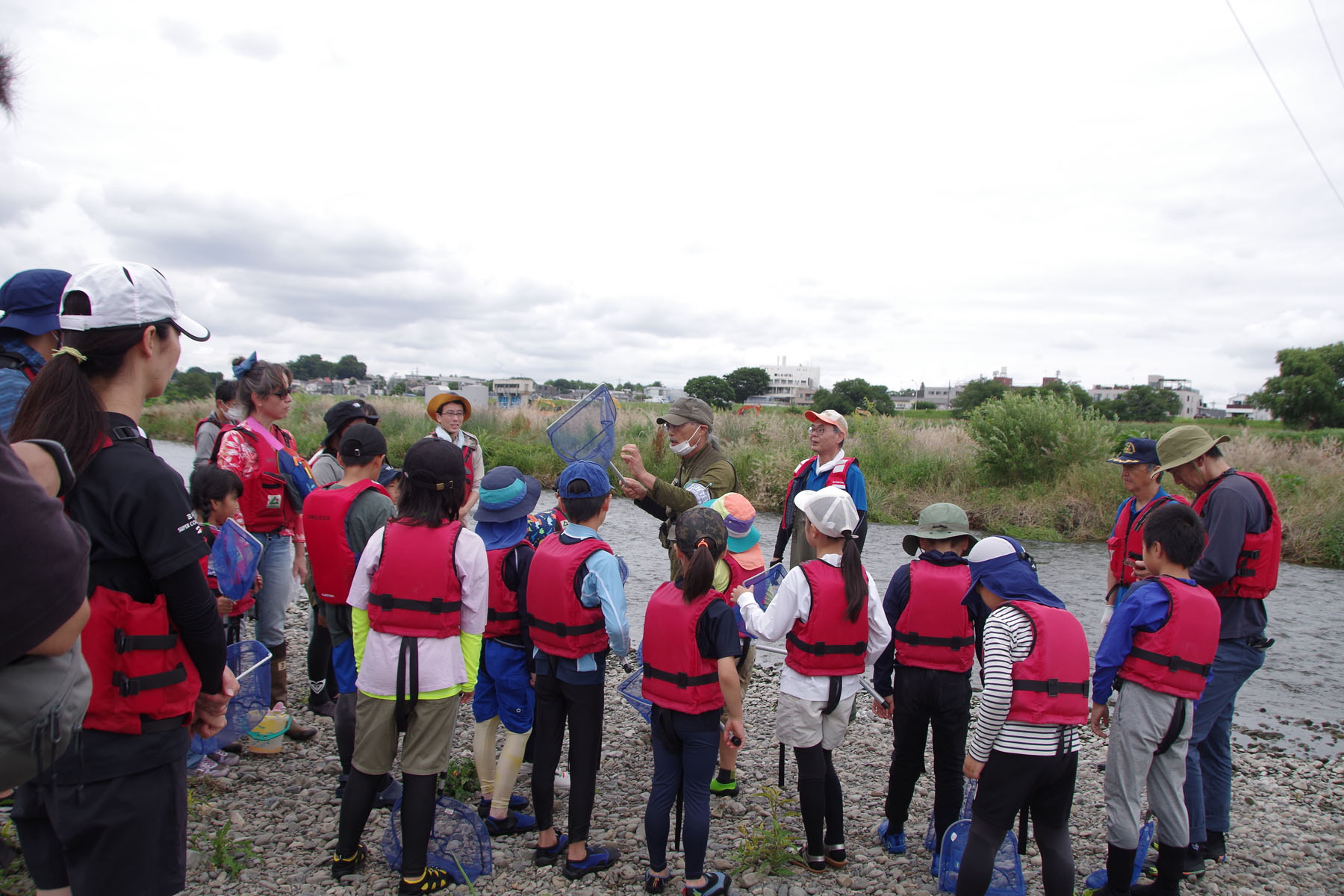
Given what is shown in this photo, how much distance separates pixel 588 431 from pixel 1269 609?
1142cm

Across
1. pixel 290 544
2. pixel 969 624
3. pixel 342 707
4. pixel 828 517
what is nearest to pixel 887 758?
pixel 969 624

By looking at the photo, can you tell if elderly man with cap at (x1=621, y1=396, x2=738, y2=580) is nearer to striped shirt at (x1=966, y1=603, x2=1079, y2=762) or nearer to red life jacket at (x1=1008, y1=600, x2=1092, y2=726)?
striped shirt at (x1=966, y1=603, x2=1079, y2=762)

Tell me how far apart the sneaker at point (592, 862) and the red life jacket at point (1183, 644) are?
8.81ft

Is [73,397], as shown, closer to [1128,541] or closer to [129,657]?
[129,657]

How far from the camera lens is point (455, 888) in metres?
3.27

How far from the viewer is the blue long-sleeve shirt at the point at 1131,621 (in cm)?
318

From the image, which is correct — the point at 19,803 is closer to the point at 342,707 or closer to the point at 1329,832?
the point at 342,707

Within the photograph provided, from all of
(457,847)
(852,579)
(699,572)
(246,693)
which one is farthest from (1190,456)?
(246,693)

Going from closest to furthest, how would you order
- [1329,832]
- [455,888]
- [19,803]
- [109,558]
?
1. [109,558]
2. [19,803]
3. [455,888]
4. [1329,832]

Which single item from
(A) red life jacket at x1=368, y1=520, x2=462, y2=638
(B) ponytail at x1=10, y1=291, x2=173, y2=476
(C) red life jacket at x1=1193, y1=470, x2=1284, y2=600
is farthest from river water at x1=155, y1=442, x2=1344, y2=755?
(B) ponytail at x1=10, y1=291, x2=173, y2=476

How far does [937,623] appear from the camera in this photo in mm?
3525

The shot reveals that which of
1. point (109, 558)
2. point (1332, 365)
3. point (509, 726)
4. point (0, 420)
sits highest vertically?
point (1332, 365)

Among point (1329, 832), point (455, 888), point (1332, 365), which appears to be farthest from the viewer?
point (1332, 365)

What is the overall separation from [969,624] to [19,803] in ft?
12.5
